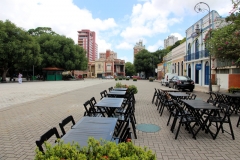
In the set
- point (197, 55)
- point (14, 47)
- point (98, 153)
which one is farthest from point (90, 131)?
point (14, 47)

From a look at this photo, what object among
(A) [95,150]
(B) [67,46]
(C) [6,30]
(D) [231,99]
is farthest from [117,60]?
(A) [95,150]

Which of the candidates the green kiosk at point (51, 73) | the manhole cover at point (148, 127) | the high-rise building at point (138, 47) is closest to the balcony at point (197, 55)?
the manhole cover at point (148, 127)

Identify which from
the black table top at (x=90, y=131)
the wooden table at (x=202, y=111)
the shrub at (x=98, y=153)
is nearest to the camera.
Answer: the shrub at (x=98, y=153)

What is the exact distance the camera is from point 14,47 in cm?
3108

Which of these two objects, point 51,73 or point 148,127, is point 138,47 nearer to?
point 51,73

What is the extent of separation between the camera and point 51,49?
4444 centimetres

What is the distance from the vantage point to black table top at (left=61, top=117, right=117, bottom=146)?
2873 mm

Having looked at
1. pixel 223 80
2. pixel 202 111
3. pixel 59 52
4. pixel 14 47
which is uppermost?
pixel 59 52

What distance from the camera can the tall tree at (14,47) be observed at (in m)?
30.6

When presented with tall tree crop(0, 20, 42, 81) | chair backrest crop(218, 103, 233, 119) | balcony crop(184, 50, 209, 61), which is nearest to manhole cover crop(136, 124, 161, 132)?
chair backrest crop(218, 103, 233, 119)

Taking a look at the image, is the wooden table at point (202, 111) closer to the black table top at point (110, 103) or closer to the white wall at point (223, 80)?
the black table top at point (110, 103)

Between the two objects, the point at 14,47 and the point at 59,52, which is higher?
the point at 59,52

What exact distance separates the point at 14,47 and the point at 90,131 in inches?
1300

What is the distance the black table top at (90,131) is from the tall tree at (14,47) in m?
31.8
